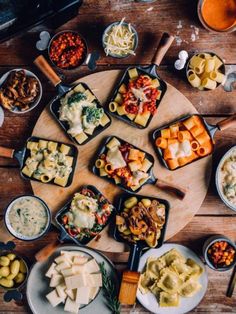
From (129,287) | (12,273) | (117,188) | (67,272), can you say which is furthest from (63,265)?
(117,188)

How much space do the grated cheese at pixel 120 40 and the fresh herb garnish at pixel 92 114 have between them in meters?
0.36

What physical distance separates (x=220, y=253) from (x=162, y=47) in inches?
50.7

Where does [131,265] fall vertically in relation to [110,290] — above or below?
above

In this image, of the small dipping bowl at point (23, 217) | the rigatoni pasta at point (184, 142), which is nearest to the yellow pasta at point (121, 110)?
the rigatoni pasta at point (184, 142)

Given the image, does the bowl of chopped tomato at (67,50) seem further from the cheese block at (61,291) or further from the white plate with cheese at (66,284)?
the cheese block at (61,291)

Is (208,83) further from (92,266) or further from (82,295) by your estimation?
(82,295)

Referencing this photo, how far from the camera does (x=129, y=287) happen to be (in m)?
2.98

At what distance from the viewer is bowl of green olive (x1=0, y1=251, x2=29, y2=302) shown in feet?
9.94

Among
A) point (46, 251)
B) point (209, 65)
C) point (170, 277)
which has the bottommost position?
point (170, 277)

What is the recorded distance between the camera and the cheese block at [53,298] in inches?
120

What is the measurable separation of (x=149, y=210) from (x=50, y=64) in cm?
107

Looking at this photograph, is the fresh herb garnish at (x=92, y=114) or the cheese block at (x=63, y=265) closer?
the fresh herb garnish at (x=92, y=114)

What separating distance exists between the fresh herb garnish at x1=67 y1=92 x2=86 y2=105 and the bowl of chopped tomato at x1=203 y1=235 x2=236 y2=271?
3.81 ft

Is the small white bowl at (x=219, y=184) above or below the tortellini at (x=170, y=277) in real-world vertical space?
above
